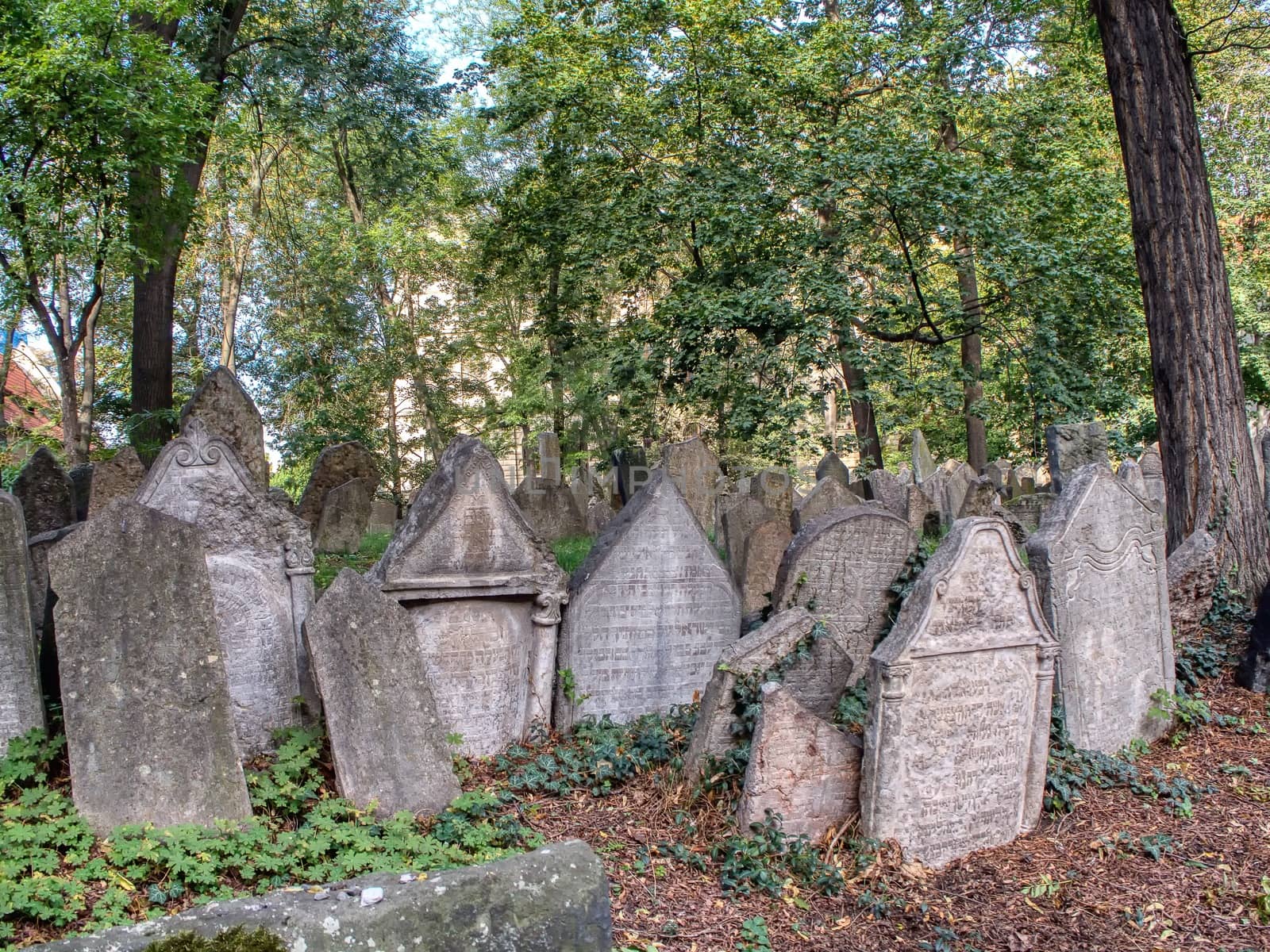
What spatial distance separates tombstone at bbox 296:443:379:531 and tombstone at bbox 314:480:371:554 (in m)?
0.21

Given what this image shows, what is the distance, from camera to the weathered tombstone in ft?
36.1

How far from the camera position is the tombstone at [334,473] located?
11.5 metres

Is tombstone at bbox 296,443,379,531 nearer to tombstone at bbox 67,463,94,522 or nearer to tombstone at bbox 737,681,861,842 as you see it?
tombstone at bbox 67,463,94,522

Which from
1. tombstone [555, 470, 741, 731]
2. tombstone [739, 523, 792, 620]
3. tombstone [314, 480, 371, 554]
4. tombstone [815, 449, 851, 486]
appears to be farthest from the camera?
tombstone [815, 449, 851, 486]

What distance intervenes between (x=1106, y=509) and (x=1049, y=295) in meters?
7.46

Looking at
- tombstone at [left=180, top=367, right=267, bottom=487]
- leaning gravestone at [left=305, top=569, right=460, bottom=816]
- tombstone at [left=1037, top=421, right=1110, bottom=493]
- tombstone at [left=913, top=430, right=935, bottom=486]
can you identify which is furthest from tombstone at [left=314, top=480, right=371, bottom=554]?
tombstone at [left=913, top=430, right=935, bottom=486]

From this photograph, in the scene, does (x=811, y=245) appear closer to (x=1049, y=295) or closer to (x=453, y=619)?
(x=1049, y=295)

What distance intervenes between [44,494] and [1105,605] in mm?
8009

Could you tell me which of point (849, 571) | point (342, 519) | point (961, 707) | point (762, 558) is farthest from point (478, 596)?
point (342, 519)

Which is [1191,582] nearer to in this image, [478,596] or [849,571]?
[849,571]

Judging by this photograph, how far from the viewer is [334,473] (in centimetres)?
1182

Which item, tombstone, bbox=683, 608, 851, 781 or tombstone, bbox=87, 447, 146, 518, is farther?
tombstone, bbox=87, 447, 146, 518

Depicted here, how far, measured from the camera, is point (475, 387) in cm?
2342

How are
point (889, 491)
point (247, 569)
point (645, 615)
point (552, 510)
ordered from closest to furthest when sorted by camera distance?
1. point (247, 569)
2. point (645, 615)
3. point (889, 491)
4. point (552, 510)
